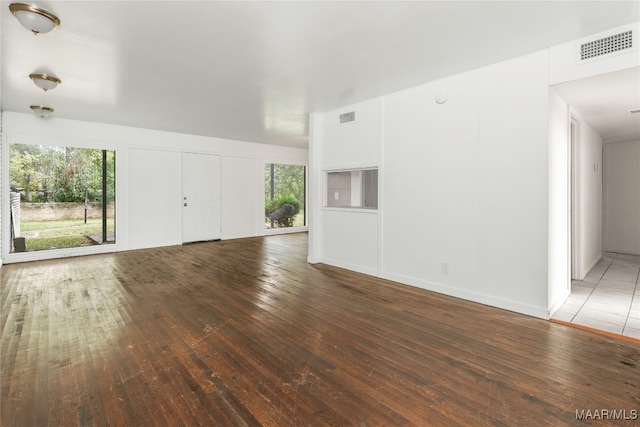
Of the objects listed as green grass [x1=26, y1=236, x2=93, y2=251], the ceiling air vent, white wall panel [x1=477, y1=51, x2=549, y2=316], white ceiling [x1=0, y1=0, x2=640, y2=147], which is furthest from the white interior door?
white wall panel [x1=477, y1=51, x2=549, y2=316]

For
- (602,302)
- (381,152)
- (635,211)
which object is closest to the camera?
(602,302)

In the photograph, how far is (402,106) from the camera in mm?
4348

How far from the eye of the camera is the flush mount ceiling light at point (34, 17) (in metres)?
2.37

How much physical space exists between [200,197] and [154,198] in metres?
1.11

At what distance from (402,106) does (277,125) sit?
3228mm

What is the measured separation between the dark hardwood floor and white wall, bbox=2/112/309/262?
2970mm

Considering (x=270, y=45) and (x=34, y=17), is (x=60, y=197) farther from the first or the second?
(x=270, y=45)

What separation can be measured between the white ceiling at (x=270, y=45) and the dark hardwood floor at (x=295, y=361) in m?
2.67

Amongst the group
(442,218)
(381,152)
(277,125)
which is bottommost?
(442,218)

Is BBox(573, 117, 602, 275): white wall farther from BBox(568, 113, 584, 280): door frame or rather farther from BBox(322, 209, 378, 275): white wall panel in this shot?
BBox(322, 209, 378, 275): white wall panel

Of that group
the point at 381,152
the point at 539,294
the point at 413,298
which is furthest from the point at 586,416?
the point at 381,152

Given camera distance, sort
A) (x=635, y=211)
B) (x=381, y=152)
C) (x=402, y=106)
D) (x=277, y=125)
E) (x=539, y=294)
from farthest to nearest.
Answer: (x=277, y=125) → (x=635, y=211) → (x=381, y=152) → (x=402, y=106) → (x=539, y=294)

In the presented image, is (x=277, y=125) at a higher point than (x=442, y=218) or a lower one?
higher

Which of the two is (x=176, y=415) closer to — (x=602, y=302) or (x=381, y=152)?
(x=381, y=152)
